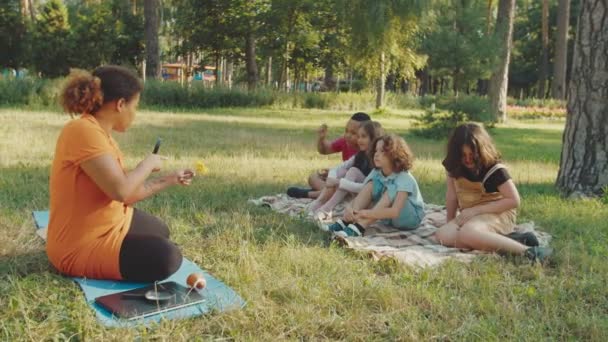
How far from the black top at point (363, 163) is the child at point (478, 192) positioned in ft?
3.94

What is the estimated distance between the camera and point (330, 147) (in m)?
7.06

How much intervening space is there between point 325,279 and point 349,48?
65.4ft

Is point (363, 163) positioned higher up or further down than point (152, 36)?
further down

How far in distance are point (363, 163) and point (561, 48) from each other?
89.0ft

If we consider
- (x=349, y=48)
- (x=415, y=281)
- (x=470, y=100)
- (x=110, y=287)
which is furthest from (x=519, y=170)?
(x=349, y=48)

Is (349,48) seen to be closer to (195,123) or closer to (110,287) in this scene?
(195,123)

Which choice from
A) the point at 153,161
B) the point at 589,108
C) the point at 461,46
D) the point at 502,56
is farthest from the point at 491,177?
the point at 461,46

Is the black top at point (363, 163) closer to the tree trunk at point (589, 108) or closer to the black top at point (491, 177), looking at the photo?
the black top at point (491, 177)

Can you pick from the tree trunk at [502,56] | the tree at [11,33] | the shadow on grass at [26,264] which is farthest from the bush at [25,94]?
the tree at [11,33]

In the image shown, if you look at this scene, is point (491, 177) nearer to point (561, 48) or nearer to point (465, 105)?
A: point (465, 105)

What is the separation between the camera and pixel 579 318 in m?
3.18

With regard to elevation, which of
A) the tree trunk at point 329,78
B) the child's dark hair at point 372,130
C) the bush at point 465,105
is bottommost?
the child's dark hair at point 372,130

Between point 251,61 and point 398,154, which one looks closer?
point 398,154

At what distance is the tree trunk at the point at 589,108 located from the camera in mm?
6734
